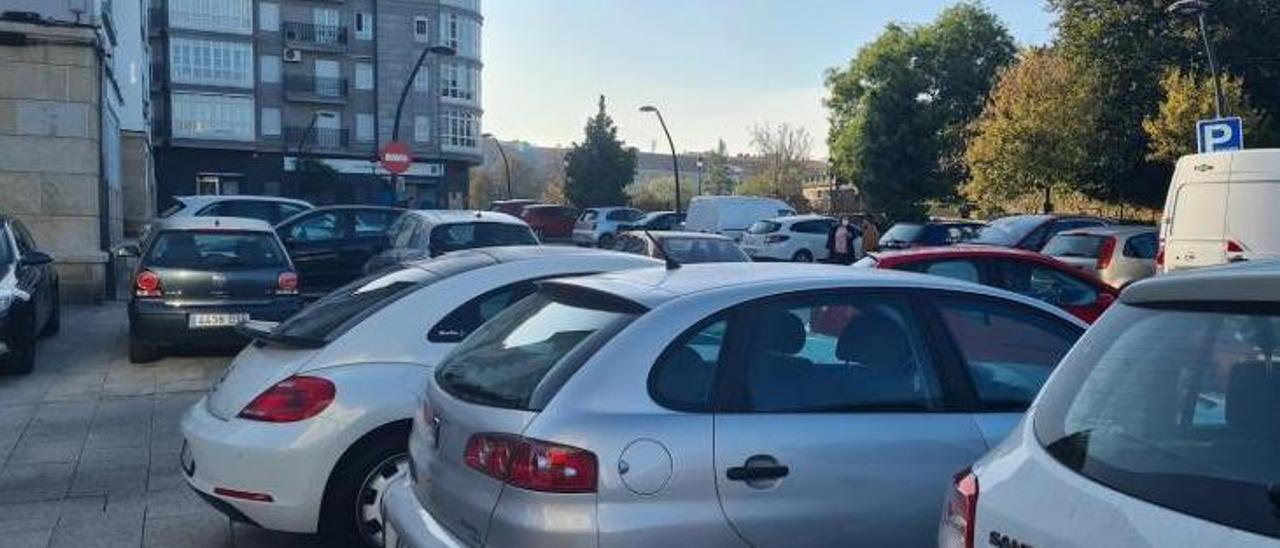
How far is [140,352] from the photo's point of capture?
10617 mm

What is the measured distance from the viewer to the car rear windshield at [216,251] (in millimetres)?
10578

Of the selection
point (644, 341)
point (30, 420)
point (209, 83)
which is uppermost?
point (209, 83)

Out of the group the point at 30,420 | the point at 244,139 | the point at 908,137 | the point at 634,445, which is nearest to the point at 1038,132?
the point at 908,137

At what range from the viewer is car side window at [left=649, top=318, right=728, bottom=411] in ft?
10.9

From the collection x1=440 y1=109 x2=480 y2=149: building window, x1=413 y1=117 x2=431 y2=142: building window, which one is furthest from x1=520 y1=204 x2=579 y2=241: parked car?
x1=440 y1=109 x2=480 y2=149: building window

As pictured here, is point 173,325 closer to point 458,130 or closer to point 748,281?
point 748,281

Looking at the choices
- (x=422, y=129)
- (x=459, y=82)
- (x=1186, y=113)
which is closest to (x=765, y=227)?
(x=1186, y=113)

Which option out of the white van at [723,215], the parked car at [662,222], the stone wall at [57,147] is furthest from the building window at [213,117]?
the stone wall at [57,147]

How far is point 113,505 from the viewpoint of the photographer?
19.5ft

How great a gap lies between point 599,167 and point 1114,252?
4981 cm

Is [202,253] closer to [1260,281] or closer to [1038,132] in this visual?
[1260,281]

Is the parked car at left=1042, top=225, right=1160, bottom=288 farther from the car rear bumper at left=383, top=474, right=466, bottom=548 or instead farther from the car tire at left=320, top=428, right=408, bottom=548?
the car rear bumper at left=383, top=474, right=466, bottom=548

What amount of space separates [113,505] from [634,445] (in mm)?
4001

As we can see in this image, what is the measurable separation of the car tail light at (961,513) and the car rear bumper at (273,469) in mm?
→ 2882
